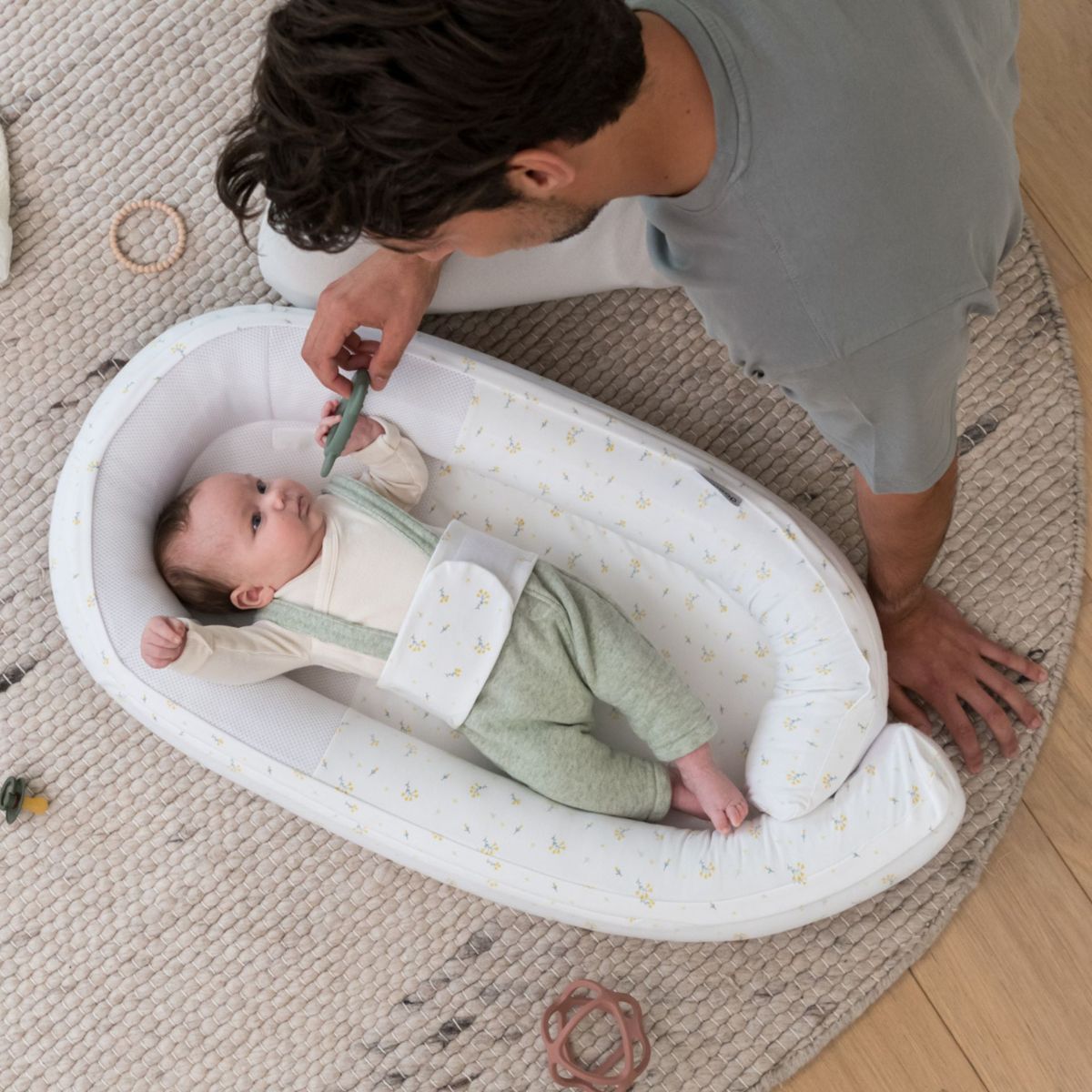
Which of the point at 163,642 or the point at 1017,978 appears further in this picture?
the point at 1017,978

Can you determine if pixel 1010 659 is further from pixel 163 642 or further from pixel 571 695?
pixel 163 642

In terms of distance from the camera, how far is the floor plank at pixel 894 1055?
1.34 m

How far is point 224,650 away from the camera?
1256 millimetres

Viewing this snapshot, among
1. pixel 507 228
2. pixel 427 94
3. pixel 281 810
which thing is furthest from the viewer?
pixel 281 810

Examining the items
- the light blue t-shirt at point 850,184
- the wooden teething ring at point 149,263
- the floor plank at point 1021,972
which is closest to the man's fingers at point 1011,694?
the floor plank at point 1021,972

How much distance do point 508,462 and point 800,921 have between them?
0.63 m

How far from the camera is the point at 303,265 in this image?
1331mm

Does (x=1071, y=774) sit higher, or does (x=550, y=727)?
(x=1071, y=774)

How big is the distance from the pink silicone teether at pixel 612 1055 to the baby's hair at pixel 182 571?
621mm

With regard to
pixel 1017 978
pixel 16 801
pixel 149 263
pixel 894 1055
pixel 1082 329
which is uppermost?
pixel 1082 329

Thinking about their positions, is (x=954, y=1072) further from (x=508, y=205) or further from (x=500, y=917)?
(x=508, y=205)

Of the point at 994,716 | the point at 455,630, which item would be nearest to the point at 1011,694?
the point at 994,716

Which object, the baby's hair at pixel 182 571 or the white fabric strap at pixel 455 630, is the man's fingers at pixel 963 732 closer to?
the white fabric strap at pixel 455 630

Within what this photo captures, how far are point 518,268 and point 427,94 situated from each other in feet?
2.31
